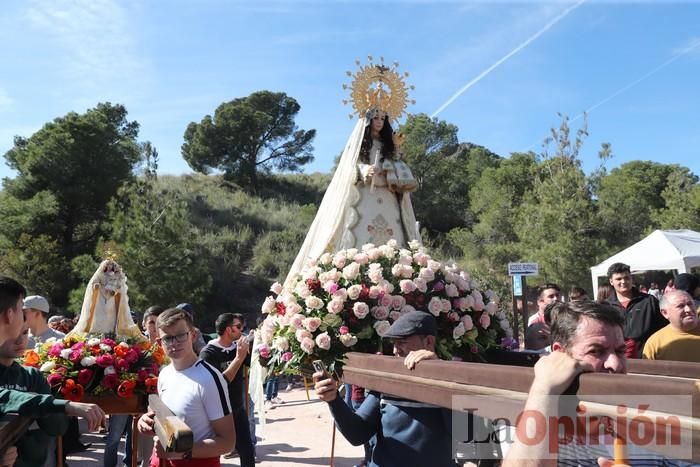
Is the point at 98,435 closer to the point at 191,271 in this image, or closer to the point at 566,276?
the point at 191,271

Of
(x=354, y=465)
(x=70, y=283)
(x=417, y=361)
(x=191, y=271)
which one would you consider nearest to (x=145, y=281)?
(x=191, y=271)

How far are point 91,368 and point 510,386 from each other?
3770 mm

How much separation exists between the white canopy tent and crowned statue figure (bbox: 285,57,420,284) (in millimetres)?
7556

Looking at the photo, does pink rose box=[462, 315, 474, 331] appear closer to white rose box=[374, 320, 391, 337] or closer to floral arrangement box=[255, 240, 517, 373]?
floral arrangement box=[255, 240, 517, 373]

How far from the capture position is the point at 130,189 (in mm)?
24516

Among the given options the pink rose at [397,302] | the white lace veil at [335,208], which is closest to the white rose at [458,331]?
the pink rose at [397,302]

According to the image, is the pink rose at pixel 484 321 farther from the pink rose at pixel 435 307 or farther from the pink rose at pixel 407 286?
the pink rose at pixel 407 286

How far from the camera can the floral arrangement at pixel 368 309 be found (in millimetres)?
3873

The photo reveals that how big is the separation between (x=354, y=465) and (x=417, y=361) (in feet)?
16.2

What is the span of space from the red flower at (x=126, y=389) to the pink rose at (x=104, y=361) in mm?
225

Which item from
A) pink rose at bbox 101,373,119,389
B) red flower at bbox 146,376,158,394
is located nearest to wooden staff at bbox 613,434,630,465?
red flower at bbox 146,376,158,394

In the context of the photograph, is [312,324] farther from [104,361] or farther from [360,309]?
[104,361]

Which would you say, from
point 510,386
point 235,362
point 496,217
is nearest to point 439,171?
point 496,217

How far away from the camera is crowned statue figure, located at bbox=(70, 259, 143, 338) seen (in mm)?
7594
